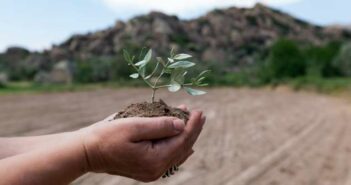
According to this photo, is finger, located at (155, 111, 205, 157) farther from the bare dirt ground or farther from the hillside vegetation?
the hillside vegetation

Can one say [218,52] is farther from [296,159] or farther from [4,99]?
[296,159]

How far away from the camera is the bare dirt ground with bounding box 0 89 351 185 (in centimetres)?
654

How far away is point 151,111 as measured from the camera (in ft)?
6.31

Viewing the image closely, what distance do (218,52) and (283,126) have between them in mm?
33909

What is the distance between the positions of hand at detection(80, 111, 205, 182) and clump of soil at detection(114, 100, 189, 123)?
0.17 m

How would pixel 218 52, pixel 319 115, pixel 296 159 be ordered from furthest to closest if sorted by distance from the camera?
pixel 218 52 < pixel 319 115 < pixel 296 159

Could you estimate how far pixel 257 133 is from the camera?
33.6 ft

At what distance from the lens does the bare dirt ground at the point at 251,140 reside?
21.4ft

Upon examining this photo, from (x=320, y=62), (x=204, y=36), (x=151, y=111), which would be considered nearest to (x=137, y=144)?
(x=151, y=111)

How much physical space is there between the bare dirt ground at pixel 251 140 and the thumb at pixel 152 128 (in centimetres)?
426

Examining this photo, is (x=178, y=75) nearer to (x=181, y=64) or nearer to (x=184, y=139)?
(x=181, y=64)

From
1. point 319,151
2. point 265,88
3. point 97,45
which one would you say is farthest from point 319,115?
point 97,45

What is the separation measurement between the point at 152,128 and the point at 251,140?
7.81 metres

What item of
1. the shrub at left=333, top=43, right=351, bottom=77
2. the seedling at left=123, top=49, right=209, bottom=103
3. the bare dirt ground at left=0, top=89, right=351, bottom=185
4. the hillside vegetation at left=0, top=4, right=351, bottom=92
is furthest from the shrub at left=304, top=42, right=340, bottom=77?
A: the seedling at left=123, top=49, right=209, bottom=103
